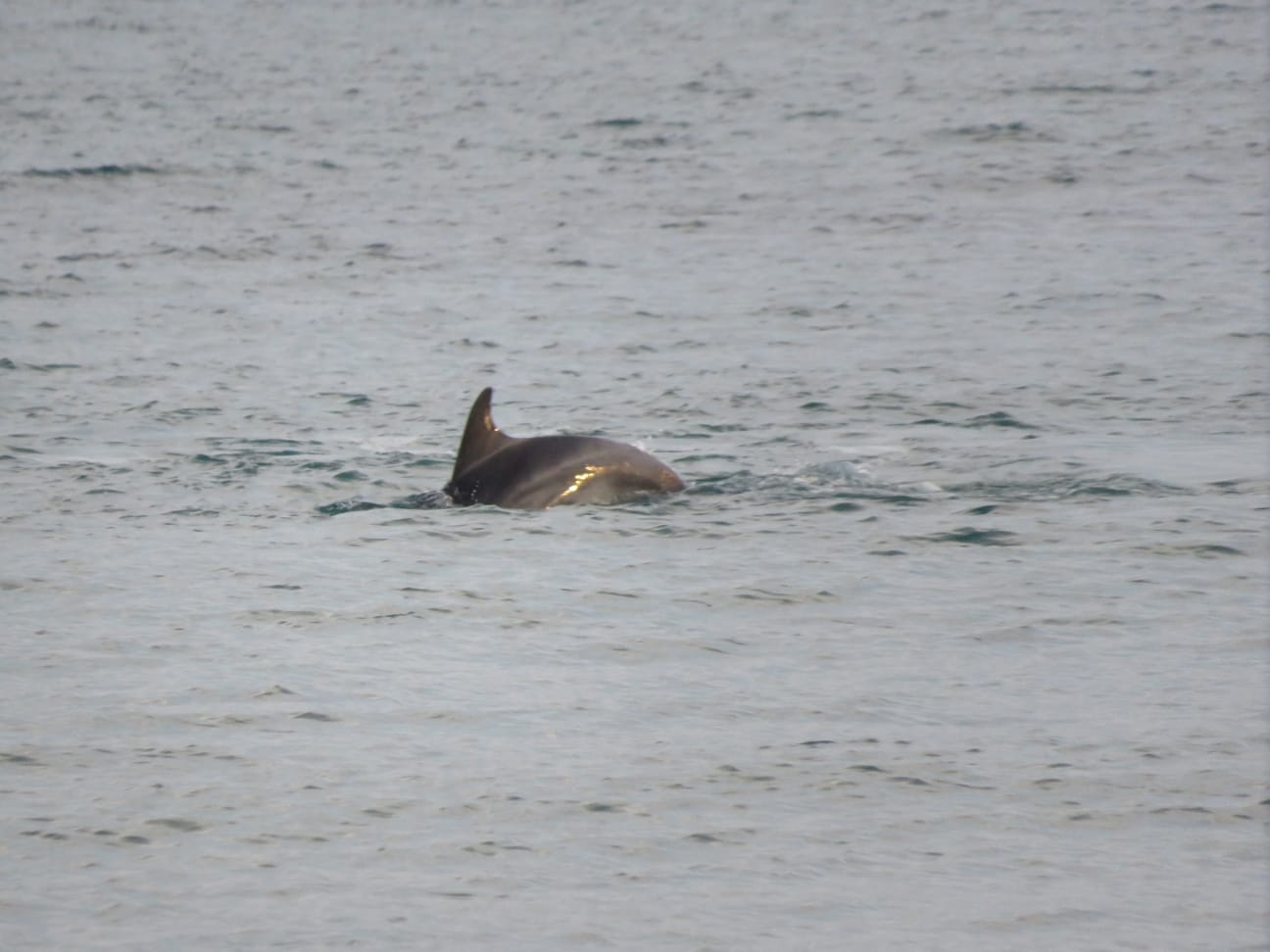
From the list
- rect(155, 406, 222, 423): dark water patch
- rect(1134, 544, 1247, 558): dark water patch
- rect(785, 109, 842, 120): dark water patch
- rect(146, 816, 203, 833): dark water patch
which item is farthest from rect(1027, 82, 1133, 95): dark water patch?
rect(146, 816, 203, 833): dark water patch

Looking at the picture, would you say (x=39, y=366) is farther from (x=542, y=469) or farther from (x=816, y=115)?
(x=816, y=115)

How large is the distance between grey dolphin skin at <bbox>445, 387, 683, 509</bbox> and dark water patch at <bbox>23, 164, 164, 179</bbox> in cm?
2071

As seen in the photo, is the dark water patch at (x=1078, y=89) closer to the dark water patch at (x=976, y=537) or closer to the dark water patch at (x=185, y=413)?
the dark water patch at (x=185, y=413)

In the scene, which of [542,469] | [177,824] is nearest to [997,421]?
[542,469]

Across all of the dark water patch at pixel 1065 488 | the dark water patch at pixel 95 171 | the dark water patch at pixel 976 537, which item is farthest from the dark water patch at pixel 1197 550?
the dark water patch at pixel 95 171

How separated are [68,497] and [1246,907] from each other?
355 inches

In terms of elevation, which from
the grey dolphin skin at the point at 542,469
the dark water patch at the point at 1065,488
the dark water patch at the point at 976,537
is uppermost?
the grey dolphin skin at the point at 542,469

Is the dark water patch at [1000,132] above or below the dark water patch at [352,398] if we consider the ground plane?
above

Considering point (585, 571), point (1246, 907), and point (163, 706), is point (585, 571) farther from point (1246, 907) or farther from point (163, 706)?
point (1246, 907)

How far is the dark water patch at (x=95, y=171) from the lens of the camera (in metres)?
32.2

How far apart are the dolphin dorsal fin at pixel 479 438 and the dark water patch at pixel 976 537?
8.41 feet

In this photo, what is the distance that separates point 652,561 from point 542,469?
1262mm

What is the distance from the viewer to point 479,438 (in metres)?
12.8

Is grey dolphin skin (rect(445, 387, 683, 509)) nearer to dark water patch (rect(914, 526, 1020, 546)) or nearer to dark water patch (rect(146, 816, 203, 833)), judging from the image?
dark water patch (rect(914, 526, 1020, 546))
